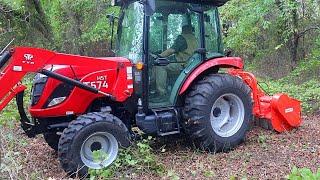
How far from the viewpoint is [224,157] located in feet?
20.0

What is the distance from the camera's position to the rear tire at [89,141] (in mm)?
5254

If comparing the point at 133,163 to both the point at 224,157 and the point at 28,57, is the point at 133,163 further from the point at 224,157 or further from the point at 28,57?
the point at 28,57

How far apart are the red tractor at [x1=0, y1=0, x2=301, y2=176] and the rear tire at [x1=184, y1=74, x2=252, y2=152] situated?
0.04ft

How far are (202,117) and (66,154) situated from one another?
6.22 feet

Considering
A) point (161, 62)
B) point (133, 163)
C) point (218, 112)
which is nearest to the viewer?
point (133, 163)

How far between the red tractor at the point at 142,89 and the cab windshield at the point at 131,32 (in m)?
0.01

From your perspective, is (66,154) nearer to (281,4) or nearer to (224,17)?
(281,4)

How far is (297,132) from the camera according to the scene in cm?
709

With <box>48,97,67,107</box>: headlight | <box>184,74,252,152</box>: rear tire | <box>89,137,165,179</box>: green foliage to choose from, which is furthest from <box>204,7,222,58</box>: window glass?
<box>48,97,67,107</box>: headlight

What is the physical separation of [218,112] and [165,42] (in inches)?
50.5

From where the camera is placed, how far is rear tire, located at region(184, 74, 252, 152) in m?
6.20

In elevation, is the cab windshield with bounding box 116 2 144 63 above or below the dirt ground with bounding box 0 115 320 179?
above

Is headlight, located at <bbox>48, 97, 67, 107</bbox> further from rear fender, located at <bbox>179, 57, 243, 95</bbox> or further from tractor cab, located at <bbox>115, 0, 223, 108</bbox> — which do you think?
rear fender, located at <bbox>179, 57, 243, 95</bbox>

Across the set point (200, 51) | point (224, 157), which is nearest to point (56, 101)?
point (200, 51)
